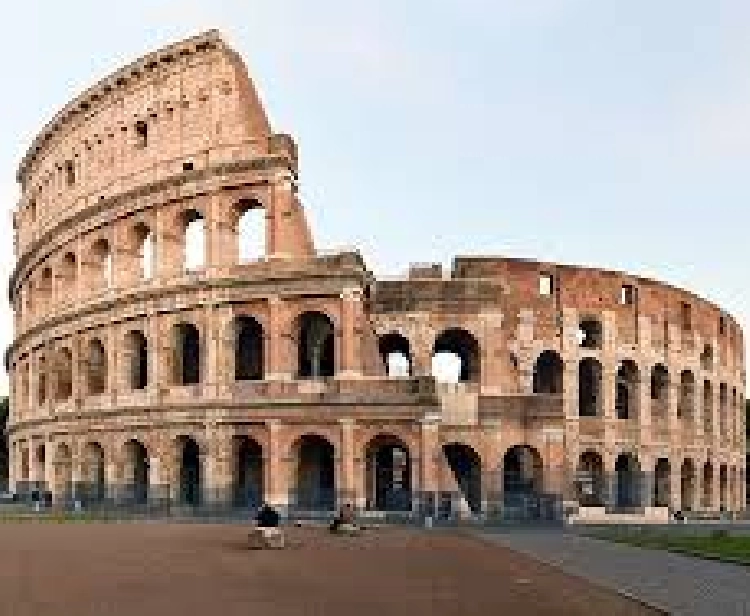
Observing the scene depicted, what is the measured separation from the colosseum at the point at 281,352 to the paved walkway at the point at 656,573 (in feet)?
32.5

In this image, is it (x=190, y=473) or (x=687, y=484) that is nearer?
(x=190, y=473)

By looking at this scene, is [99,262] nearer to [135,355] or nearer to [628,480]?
[135,355]

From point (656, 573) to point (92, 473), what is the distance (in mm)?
27838

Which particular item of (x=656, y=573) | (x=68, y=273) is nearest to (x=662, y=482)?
(x=68, y=273)

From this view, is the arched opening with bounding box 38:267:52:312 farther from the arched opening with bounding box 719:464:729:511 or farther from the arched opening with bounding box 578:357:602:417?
the arched opening with bounding box 719:464:729:511

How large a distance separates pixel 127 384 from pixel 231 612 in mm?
27307

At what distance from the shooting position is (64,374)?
41.9m

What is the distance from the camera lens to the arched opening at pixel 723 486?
158 feet

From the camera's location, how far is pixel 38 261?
4494 centimetres

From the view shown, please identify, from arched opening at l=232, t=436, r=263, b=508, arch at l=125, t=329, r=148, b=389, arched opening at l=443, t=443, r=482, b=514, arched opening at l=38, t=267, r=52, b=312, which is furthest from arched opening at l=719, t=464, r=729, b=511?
arched opening at l=38, t=267, r=52, b=312

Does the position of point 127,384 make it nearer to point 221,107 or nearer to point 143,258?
point 143,258

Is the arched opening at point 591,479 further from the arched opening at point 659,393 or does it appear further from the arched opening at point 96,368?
the arched opening at point 96,368

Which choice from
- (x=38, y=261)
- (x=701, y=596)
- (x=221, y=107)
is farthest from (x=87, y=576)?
(x=38, y=261)

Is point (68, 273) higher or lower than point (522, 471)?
higher
